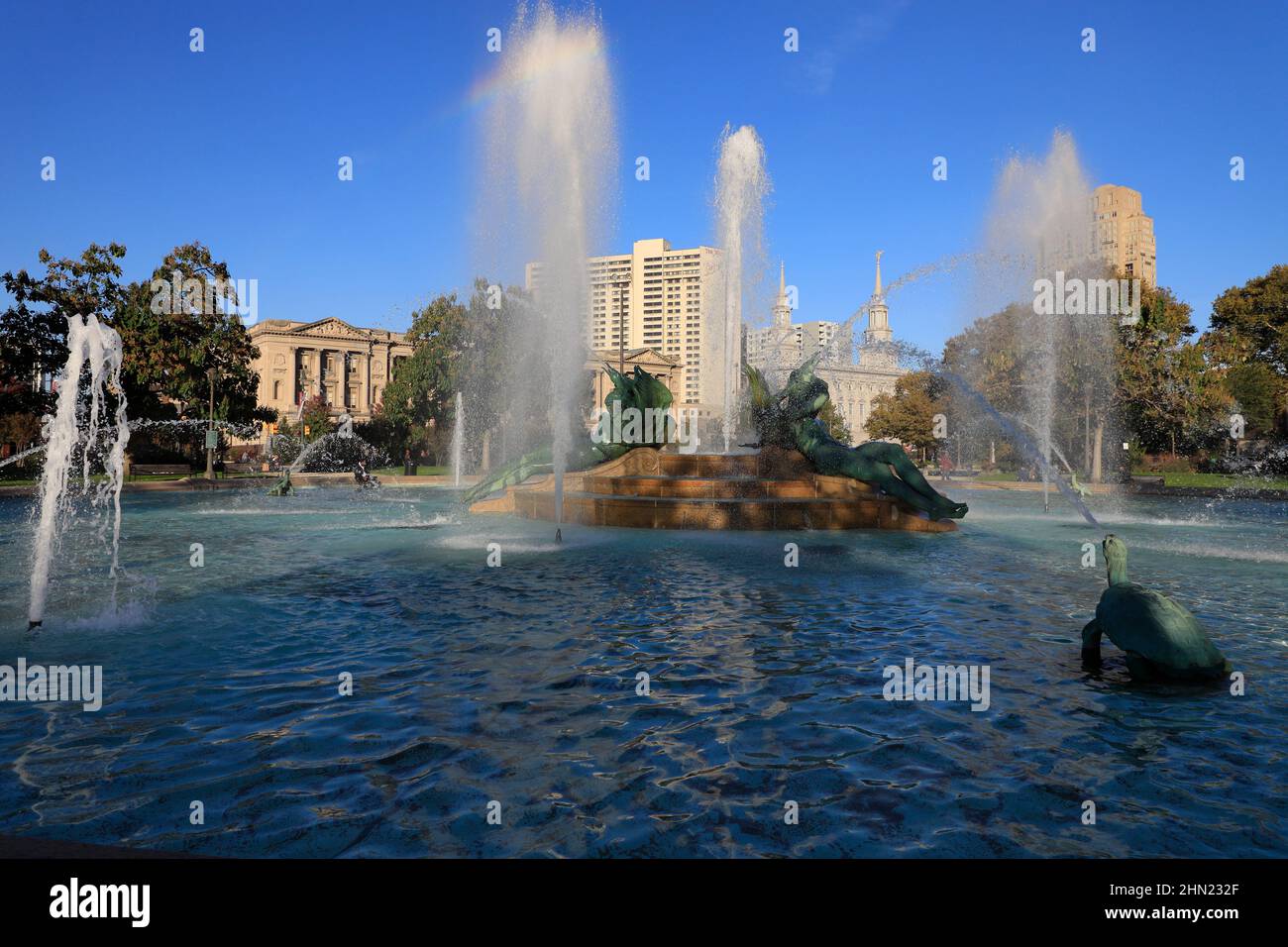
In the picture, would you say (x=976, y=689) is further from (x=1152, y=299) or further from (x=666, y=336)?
(x=666, y=336)

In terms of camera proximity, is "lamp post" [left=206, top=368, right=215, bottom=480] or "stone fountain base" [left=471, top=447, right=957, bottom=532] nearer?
"stone fountain base" [left=471, top=447, right=957, bottom=532]

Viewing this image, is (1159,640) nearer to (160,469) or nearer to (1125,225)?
(160,469)

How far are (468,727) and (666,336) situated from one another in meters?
117

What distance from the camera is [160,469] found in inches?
1993

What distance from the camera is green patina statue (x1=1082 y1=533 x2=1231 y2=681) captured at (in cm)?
619

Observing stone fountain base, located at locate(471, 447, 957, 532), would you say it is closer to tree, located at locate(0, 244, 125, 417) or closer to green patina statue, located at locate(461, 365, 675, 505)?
green patina statue, located at locate(461, 365, 675, 505)

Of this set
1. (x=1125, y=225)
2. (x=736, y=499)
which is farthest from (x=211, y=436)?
(x=1125, y=225)

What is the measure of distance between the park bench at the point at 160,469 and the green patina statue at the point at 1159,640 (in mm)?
50642

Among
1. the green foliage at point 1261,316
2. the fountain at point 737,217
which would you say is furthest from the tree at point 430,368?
the green foliage at point 1261,316

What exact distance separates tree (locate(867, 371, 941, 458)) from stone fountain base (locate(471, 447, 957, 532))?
66013 mm

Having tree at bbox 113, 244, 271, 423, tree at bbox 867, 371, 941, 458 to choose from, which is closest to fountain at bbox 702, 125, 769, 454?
tree at bbox 113, 244, 271, 423

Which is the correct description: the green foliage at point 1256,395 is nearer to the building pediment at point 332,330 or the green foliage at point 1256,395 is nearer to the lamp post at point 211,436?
the lamp post at point 211,436

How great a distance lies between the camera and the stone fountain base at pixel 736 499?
1775cm

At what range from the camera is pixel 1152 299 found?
45.6 m
